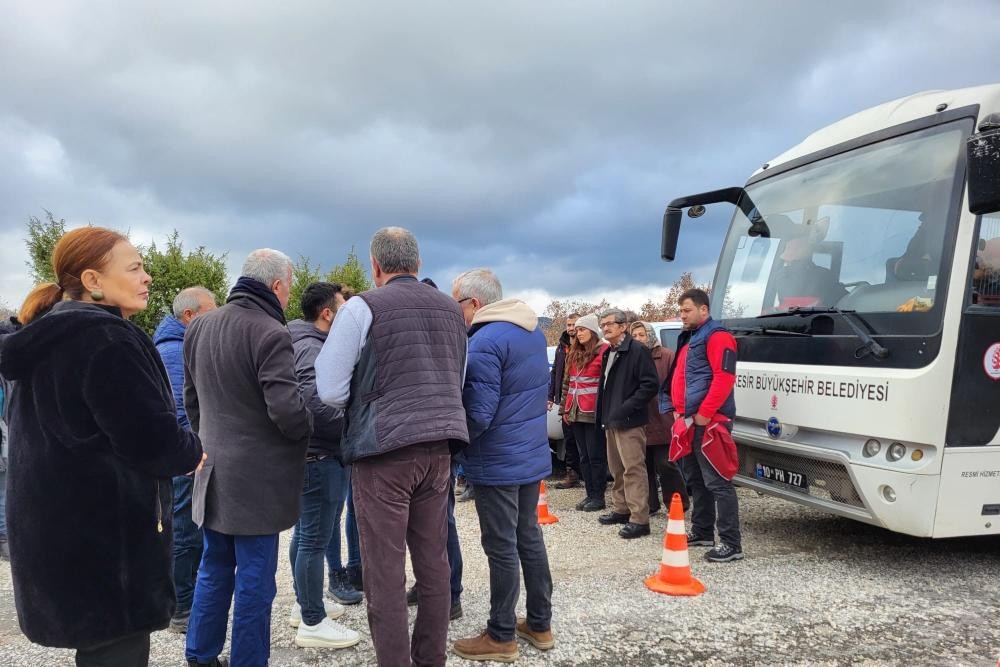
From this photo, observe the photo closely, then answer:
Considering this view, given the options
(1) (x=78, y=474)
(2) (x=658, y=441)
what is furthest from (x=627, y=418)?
(1) (x=78, y=474)

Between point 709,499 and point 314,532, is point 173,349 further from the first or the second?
point 709,499

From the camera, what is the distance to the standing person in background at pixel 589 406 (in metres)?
7.17

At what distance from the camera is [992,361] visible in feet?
14.4

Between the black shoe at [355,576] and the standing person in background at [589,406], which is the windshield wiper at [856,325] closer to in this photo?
the standing person in background at [589,406]

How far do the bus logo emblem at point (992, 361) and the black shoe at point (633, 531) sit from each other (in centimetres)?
291

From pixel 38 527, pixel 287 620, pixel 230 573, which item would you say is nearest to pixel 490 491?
pixel 230 573

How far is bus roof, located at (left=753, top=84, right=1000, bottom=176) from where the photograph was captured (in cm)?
450

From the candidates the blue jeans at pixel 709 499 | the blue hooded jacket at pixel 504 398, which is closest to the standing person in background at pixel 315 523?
the blue hooded jacket at pixel 504 398

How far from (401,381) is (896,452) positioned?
3.38 m

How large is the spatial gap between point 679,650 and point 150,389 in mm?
2983

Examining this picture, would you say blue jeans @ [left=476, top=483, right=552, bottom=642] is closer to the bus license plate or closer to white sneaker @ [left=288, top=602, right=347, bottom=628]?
white sneaker @ [left=288, top=602, right=347, bottom=628]

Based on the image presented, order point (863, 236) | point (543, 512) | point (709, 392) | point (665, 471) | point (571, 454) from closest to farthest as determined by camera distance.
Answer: point (863, 236) < point (709, 392) < point (543, 512) < point (665, 471) < point (571, 454)

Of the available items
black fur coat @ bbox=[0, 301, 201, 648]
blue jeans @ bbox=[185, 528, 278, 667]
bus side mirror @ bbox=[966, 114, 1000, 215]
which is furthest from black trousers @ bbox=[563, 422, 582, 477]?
black fur coat @ bbox=[0, 301, 201, 648]

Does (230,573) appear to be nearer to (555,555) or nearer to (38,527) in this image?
(38,527)
